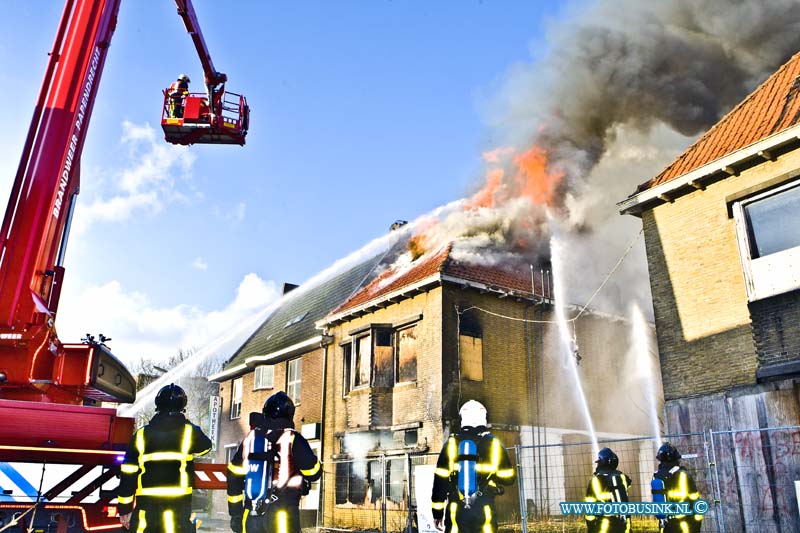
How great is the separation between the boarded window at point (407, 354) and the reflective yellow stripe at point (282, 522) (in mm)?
12362

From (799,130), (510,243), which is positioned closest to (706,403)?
(799,130)

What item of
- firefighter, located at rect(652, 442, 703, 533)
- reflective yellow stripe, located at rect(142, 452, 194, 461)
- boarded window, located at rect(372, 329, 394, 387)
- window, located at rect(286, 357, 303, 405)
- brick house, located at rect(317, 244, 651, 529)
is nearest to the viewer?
reflective yellow stripe, located at rect(142, 452, 194, 461)

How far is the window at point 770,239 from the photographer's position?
1038 cm

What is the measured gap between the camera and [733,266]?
11.1 meters

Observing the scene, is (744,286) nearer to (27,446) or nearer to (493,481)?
(493,481)

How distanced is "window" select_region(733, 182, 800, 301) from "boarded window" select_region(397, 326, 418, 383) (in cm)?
876

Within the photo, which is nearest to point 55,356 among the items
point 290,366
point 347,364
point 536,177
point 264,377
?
point 347,364

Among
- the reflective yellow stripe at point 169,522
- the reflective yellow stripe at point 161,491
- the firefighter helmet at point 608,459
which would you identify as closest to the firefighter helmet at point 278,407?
the reflective yellow stripe at point 161,491

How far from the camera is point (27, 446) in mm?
5836

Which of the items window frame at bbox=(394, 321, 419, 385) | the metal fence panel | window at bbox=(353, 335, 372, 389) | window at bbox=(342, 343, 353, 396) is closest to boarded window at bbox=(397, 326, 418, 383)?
window frame at bbox=(394, 321, 419, 385)

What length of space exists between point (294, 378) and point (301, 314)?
11.2 feet

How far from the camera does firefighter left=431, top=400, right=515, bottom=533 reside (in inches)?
206

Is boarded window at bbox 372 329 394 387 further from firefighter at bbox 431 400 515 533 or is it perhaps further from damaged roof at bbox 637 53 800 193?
firefighter at bbox 431 400 515 533

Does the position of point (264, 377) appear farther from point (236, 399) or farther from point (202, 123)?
point (202, 123)
